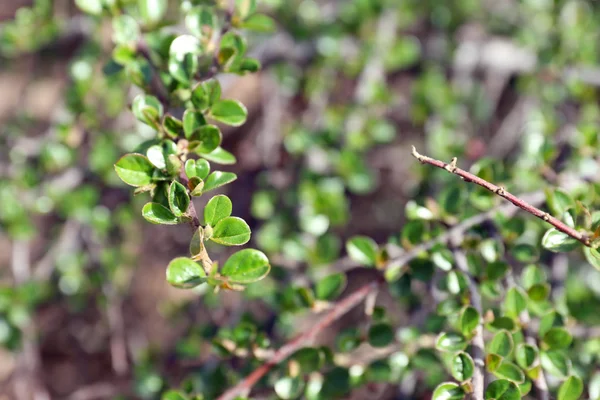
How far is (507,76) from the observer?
6.63ft

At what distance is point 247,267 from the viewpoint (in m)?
0.83

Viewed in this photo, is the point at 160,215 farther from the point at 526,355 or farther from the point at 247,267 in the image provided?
the point at 526,355

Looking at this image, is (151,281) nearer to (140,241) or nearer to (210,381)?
(140,241)

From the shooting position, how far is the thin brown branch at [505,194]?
2.61 feet

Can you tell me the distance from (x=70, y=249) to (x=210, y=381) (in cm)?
72

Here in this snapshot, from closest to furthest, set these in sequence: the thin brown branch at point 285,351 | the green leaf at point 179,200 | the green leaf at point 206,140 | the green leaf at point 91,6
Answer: the green leaf at point 179,200
the green leaf at point 206,140
the thin brown branch at point 285,351
the green leaf at point 91,6

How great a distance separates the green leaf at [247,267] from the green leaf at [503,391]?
0.41 metres

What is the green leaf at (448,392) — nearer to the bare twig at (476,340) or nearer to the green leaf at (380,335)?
the bare twig at (476,340)

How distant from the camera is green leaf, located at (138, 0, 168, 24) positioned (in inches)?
46.3

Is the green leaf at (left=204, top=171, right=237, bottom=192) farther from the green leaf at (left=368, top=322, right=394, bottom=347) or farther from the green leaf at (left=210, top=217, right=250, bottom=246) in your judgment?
the green leaf at (left=368, top=322, right=394, bottom=347)

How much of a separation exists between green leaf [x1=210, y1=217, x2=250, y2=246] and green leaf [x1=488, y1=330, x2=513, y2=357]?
1.52 feet

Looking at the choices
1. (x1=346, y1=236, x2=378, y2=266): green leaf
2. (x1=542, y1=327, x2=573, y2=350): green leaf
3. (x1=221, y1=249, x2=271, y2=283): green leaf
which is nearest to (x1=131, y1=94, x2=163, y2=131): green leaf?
(x1=221, y1=249, x2=271, y2=283): green leaf

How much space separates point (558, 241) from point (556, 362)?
0.83ft

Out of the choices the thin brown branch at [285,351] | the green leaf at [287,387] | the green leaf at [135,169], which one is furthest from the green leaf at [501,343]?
the green leaf at [135,169]
